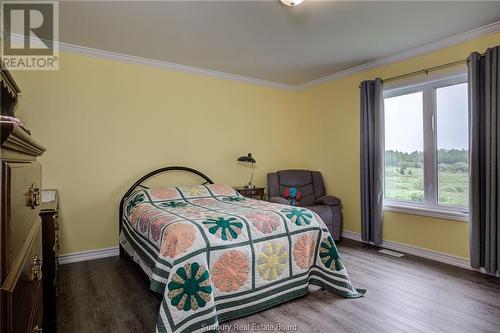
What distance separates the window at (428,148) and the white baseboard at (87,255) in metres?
3.57

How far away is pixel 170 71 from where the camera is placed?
3.97 meters

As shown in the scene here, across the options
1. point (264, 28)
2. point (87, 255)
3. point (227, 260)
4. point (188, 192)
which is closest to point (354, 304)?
point (227, 260)

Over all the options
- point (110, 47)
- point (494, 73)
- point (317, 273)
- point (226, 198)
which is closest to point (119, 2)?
point (110, 47)

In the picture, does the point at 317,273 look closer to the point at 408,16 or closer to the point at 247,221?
the point at 247,221

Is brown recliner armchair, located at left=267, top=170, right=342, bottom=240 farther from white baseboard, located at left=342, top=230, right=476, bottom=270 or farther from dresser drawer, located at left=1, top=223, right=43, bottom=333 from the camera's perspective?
dresser drawer, located at left=1, top=223, right=43, bottom=333

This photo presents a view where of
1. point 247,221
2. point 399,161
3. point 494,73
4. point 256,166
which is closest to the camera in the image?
point 247,221

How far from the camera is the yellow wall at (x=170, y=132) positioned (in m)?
3.24

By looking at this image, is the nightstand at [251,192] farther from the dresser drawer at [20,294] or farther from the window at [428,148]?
the dresser drawer at [20,294]

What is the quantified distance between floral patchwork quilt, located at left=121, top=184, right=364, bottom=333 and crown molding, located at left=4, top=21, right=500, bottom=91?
196 centimetres

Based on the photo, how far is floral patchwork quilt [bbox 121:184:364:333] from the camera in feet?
6.10

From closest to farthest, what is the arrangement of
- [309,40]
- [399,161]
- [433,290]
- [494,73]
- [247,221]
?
[247,221] < [433,290] < [494,73] < [309,40] < [399,161]

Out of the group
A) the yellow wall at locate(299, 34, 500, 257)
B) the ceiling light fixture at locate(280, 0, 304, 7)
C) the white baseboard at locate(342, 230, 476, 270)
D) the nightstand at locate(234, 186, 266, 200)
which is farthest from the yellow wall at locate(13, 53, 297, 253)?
the white baseboard at locate(342, 230, 476, 270)

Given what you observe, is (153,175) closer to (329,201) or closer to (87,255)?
(87,255)

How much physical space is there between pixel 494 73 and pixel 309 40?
1.82 meters
